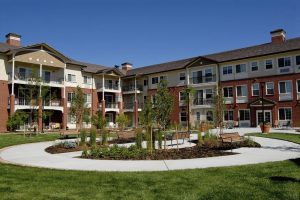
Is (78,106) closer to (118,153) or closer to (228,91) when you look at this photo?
(118,153)

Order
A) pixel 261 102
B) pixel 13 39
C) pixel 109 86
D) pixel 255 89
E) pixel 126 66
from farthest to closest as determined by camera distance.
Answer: pixel 126 66, pixel 109 86, pixel 13 39, pixel 255 89, pixel 261 102

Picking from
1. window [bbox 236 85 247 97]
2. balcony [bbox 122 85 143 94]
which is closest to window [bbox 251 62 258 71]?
window [bbox 236 85 247 97]

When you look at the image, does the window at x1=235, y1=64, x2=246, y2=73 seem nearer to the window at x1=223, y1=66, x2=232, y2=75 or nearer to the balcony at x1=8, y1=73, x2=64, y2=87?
the window at x1=223, y1=66, x2=232, y2=75

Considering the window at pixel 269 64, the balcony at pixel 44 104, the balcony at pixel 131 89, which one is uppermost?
the window at pixel 269 64

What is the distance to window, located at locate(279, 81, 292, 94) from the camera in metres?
33.9

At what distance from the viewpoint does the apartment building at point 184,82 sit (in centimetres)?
3419

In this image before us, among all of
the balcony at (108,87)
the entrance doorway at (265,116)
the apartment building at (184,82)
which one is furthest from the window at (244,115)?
the balcony at (108,87)

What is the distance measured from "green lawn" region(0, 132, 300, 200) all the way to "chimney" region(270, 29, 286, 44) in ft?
108

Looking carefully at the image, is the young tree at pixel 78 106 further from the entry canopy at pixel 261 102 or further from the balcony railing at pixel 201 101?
the balcony railing at pixel 201 101

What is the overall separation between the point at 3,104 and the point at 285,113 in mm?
32552

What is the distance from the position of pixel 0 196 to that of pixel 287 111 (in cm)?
3341

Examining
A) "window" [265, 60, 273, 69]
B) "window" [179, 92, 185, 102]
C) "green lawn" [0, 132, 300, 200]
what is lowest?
"green lawn" [0, 132, 300, 200]

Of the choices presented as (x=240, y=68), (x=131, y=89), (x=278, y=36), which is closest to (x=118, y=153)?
(x=240, y=68)

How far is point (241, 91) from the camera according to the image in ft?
124
